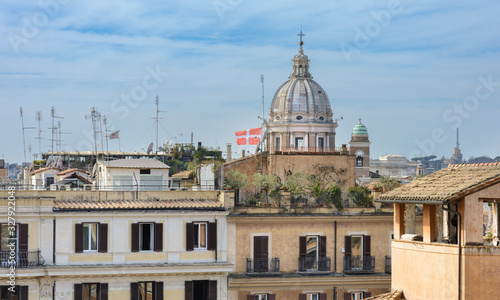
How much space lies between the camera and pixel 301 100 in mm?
116500

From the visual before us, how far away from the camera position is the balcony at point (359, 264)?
44375mm

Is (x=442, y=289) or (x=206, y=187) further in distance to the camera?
(x=206, y=187)

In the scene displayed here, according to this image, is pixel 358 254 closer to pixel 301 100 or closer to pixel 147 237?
pixel 147 237

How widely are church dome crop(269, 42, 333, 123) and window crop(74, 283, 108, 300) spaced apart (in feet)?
253

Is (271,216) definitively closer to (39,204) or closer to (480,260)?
(39,204)

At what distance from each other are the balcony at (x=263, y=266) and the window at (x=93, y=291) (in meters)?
7.47

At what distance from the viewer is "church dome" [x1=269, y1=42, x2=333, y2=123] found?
116 meters

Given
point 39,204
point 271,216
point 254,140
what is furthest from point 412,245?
point 254,140

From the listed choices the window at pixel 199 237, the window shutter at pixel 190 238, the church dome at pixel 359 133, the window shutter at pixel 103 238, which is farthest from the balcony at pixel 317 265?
the church dome at pixel 359 133

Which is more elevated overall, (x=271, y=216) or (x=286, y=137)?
(x=286, y=137)

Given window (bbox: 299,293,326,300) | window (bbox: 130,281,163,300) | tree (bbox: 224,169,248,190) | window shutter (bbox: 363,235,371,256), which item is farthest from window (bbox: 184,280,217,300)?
tree (bbox: 224,169,248,190)

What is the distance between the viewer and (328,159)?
62.9 meters

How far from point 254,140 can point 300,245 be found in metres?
29.2

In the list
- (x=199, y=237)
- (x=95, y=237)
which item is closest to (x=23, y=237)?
(x=95, y=237)
